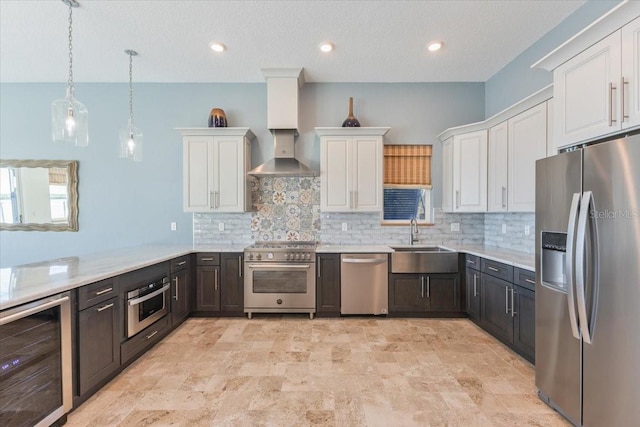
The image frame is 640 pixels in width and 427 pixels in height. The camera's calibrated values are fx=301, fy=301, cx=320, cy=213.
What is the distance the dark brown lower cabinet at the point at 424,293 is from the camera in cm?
372

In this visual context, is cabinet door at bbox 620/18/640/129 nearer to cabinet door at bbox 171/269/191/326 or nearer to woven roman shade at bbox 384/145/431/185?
woven roman shade at bbox 384/145/431/185

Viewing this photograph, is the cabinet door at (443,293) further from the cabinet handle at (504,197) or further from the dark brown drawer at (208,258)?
the dark brown drawer at (208,258)

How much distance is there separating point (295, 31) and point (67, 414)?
11.8 feet

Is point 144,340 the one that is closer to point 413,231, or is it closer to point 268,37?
point 268,37

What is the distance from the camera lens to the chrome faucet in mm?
4281

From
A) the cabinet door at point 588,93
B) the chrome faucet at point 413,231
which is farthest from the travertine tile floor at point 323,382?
the cabinet door at point 588,93

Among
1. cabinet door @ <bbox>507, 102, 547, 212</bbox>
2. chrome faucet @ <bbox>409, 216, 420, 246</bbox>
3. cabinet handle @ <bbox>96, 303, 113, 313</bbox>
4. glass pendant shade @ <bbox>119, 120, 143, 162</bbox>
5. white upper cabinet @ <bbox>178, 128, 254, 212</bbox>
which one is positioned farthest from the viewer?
chrome faucet @ <bbox>409, 216, 420, 246</bbox>

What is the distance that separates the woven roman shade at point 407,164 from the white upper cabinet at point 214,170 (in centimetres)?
202

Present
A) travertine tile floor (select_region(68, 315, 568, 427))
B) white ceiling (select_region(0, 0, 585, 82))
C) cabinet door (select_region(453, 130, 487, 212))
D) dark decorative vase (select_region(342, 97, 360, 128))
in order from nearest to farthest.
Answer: travertine tile floor (select_region(68, 315, 568, 427)), white ceiling (select_region(0, 0, 585, 82)), cabinet door (select_region(453, 130, 487, 212)), dark decorative vase (select_region(342, 97, 360, 128))

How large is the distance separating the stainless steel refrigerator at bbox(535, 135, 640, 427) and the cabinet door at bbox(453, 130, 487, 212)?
1.69 meters

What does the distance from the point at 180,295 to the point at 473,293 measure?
3411mm

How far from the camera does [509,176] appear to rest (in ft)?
10.8

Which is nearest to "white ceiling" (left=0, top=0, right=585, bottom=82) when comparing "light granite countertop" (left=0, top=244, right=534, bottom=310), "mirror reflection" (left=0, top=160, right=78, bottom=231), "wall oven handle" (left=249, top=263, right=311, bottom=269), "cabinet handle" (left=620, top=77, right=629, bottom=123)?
"mirror reflection" (left=0, top=160, right=78, bottom=231)

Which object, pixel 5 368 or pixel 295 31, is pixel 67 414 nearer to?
pixel 5 368
